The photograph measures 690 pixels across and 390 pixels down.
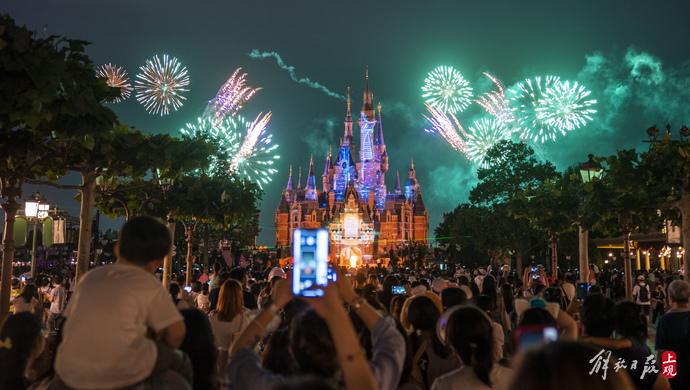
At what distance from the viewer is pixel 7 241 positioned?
10.1 metres

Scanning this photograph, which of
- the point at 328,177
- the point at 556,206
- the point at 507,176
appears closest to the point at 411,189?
the point at 328,177

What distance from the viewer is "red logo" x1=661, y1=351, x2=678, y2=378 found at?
20.8 feet

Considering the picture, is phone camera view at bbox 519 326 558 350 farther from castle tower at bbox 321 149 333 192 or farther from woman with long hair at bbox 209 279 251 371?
castle tower at bbox 321 149 333 192

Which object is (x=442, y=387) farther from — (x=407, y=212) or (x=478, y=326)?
(x=407, y=212)

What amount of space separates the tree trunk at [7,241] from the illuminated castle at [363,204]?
9972 centimetres

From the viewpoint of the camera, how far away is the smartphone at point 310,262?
2.70m

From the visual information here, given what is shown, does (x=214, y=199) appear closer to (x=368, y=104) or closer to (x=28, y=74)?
(x=28, y=74)

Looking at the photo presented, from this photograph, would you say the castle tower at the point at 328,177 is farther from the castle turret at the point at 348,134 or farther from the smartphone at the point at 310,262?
the smartphone at the point at 310,262

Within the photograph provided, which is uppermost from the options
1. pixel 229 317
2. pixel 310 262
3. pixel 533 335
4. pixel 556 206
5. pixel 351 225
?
pixel 351 225

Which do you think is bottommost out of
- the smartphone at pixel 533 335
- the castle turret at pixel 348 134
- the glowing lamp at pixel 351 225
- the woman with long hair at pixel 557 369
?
the smartphone at pixel 533 335

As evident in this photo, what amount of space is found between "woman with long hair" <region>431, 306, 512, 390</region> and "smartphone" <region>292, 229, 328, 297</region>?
1680mm

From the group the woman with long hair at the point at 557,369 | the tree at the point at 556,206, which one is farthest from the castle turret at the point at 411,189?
the woman with long hair at the point at 557,369

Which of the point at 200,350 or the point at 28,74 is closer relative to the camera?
the point at 200,350

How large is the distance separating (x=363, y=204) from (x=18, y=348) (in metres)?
115
